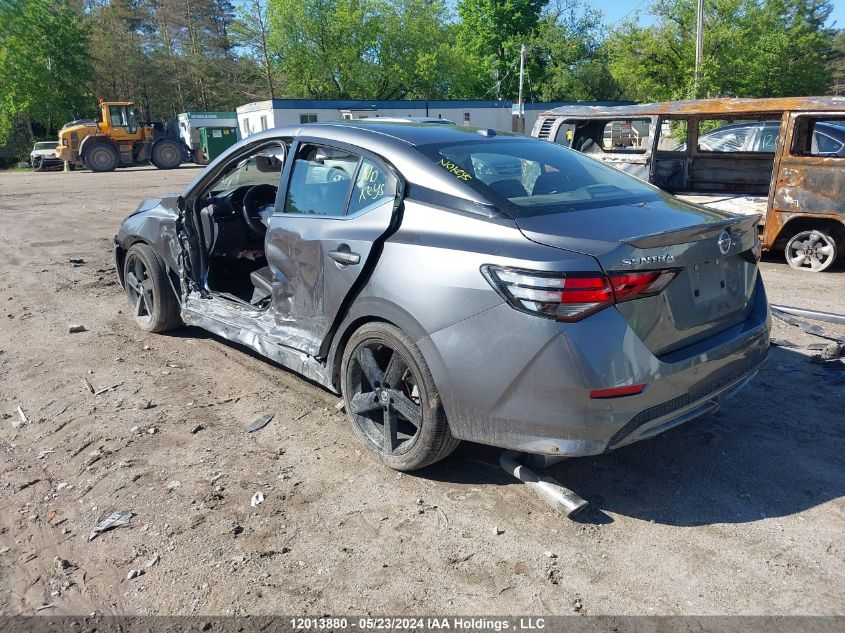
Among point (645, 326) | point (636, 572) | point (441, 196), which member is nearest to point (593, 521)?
point (636, 572)

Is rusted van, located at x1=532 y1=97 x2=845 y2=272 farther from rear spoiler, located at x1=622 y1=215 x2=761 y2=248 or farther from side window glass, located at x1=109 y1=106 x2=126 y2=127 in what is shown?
side window glass, located at x1=109 y1=106 x2=126 y2=127

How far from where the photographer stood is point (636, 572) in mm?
2588

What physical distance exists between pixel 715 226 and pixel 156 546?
2871 mm

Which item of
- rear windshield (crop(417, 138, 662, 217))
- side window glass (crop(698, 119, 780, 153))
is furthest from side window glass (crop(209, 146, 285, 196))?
side window glass (crop(698, 119, 780, 153))

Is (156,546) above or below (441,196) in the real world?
below

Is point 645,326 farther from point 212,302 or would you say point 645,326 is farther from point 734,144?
point 734,144

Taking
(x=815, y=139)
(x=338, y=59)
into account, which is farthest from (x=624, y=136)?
(x=338, y=59)

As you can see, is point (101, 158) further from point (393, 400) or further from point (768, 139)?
point (393, 400)

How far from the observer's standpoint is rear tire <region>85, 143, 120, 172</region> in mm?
33312

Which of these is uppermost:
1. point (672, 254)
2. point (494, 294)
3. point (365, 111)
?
point (365, 111)

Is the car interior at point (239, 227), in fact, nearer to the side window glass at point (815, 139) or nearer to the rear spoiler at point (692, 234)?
the rear spoiler at point (692, 234)

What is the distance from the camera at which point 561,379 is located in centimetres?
261

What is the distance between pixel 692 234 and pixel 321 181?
2065mm

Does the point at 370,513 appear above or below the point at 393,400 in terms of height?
below
